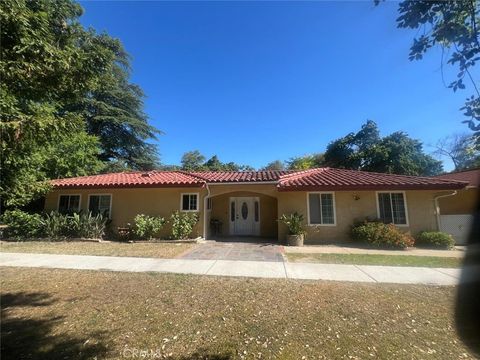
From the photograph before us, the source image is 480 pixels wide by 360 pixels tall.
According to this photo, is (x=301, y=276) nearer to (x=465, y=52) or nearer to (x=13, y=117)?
(x=465, y=52)

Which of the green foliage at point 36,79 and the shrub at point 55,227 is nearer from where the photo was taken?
the green foliage at point 36,79

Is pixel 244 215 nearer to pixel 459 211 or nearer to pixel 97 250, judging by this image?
pixel 97 250

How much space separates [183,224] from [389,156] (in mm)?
22653

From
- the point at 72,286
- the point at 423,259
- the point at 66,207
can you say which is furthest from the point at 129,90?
the point at 423,259

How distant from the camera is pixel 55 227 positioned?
13812mm

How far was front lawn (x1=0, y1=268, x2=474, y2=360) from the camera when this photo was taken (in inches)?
146

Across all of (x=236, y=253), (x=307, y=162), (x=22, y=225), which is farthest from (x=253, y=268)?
(x=307, y=162)

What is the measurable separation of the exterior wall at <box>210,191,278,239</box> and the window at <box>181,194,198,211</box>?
2.42 meters

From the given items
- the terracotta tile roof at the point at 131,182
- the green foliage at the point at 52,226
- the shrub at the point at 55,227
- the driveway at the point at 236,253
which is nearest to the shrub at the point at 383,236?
the driveway at the point at 236,253

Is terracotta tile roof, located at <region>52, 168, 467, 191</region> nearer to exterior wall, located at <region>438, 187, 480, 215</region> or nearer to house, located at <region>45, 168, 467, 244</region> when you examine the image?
house, located at <region>45, 168, 467, 244</region>

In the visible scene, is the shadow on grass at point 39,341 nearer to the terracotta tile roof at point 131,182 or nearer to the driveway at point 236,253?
the driveway at point 236,253

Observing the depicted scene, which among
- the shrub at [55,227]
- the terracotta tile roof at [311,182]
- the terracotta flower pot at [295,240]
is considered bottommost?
the terracotta flower pot at [295,240]

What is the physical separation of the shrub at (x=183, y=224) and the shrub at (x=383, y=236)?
7990 mm

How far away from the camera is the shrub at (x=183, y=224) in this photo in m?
13.6
